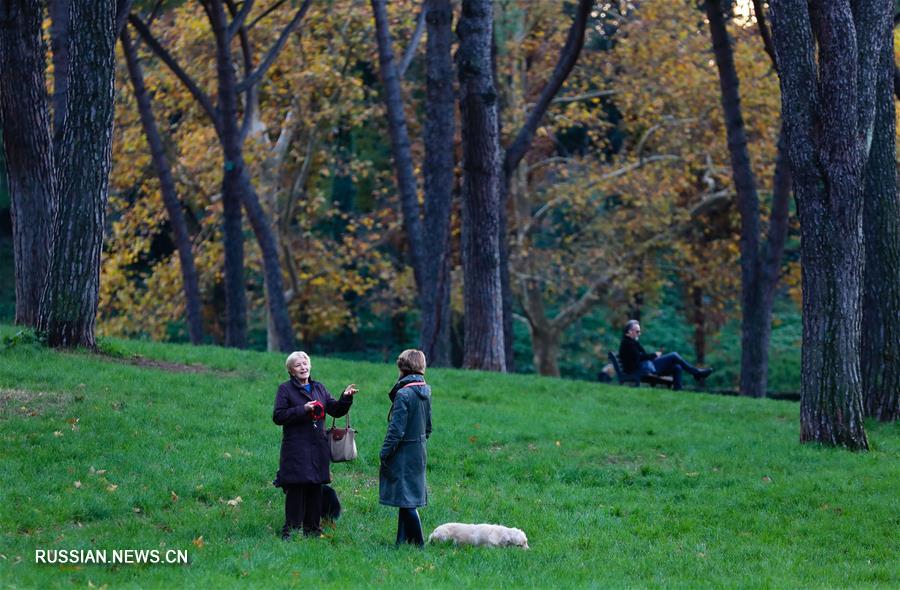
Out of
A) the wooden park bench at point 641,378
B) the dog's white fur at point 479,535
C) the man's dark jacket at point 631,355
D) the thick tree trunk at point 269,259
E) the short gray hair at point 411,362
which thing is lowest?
the dog's white fur at point 479,535

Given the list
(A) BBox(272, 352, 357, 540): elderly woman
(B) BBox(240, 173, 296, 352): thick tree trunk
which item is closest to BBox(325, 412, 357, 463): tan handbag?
(A) BBox(272, 352, 357, 540): elderly woman

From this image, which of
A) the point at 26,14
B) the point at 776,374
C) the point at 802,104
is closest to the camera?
the point at 802,104

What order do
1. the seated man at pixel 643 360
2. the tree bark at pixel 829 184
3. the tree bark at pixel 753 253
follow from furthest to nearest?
the tree bark at pixel 753 253
the seated man at pixel 643 360
the tree bark at pixel 829 184

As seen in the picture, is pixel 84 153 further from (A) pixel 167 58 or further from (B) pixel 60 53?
(A) pixel 167 58

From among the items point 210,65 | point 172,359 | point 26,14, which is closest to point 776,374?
point 210,65

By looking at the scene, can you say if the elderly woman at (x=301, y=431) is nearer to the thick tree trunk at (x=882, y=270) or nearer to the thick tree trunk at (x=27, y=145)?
the thick tree trunk at (x=27, y=145)

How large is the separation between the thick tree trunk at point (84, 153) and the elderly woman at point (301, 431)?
698cm

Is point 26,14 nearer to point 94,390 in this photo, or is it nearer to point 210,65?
point 94,390

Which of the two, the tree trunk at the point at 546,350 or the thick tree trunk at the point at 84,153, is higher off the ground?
the thick tree trunk at the point at 84,153

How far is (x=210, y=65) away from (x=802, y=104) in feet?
62.8

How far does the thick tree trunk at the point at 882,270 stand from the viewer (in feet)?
49.9

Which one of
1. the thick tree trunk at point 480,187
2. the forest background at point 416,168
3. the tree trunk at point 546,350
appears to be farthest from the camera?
the tree trunk at point 546,350

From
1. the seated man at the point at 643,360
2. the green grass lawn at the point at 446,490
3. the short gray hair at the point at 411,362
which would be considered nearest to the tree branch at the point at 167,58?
the green grass lawn at the point at 446,490

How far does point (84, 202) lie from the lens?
591 inches
